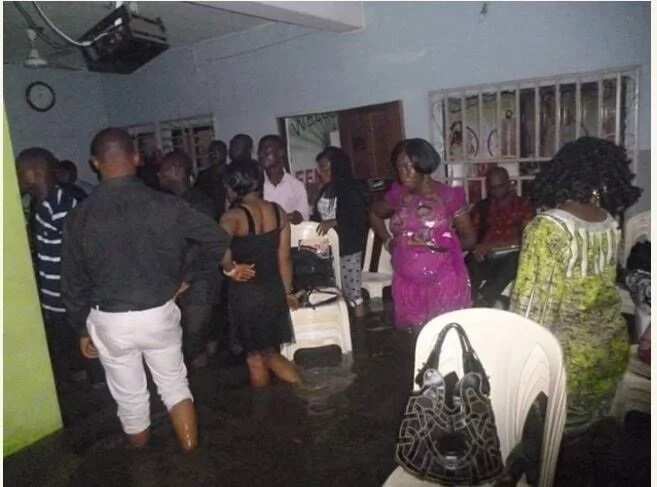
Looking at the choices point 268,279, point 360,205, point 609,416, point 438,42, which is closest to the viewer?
point 609,416

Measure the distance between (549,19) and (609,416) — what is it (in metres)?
3.17

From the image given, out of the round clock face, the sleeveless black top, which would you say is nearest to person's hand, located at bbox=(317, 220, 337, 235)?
the sleeveless black top

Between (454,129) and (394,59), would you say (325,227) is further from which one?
(394,59)

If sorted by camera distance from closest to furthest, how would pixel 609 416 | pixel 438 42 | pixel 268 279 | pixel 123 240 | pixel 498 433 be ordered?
pixel 498 433 < pixel 609 416 < pixel 123 240 < pixel 268 279 < pixel 438 42

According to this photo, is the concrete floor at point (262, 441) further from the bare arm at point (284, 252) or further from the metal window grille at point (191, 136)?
the metal window grille at point (191, 136)

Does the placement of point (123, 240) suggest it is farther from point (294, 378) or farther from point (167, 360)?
point (294, 378)

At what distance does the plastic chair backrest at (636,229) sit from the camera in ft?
9.26

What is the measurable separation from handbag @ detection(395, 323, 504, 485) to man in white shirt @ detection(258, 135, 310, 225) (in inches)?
96.2

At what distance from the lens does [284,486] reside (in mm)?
2088

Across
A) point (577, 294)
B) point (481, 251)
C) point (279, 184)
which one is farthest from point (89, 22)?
point (577, 294)

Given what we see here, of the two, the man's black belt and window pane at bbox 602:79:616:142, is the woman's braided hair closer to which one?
the man's black belt

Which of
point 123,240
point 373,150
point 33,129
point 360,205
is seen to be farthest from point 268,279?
A: point 33,129

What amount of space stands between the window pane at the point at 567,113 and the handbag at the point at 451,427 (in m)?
3.07

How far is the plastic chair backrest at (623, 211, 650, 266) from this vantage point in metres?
2.82
